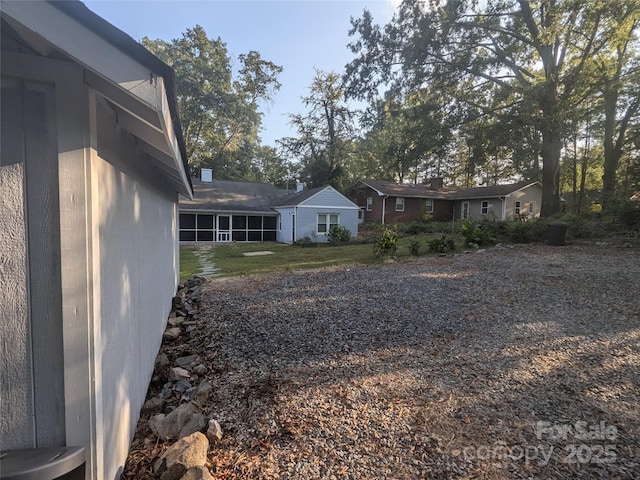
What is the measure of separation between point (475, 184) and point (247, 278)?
1551 inches

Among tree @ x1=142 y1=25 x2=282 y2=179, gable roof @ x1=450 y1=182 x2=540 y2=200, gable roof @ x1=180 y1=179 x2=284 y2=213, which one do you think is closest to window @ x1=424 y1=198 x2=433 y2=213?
gable roof @ x1=450 y1=182 x2=540 y2=200

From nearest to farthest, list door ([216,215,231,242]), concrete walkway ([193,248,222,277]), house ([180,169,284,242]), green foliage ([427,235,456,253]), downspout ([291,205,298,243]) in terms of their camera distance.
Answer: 1. concrete walkway ([193,248,222,277])
2. green foliage ([427,235,456,253])
3. house ([180,169,284,242])
4. downspout ([291,205,298,243])
5. door ([216,215,231,242])

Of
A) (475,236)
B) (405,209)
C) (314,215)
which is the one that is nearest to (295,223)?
(314,215)

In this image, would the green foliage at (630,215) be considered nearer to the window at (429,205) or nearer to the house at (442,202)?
the house at (442,202)

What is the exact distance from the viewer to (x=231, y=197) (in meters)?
22.1

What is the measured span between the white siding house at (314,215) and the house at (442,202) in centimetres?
563

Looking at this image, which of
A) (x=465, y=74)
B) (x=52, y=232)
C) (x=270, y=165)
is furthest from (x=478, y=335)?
(x=270, y=165)

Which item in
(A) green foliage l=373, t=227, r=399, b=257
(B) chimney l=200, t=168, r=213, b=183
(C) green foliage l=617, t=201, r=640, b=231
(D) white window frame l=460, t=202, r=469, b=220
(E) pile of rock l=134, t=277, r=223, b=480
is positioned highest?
(B) chimney l=200, t=168, r=213, b=183

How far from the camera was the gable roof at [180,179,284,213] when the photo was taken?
19922 millimetres

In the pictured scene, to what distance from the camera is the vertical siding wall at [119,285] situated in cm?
176

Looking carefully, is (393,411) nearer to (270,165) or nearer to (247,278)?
(247,278)

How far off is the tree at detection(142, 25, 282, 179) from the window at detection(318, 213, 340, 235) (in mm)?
16329

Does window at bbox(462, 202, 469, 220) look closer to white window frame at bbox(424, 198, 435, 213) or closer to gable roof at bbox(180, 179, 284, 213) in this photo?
white window frame at bbox(424, 198, 435, 213)

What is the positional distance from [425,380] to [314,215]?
1754cm
